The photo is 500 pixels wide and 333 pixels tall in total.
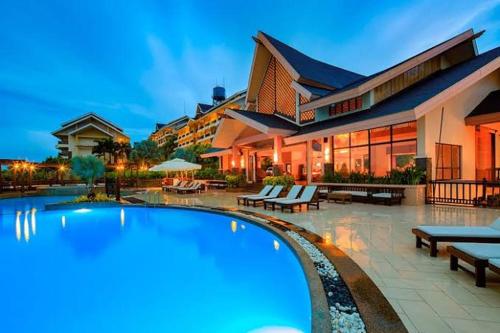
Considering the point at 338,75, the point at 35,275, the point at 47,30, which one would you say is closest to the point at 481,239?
the point at 35,275

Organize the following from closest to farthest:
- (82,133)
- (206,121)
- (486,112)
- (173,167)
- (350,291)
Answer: (350,291) → (486,112) → (173,167) → (82,133) → (206,121)

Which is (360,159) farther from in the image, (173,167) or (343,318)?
(343,318)

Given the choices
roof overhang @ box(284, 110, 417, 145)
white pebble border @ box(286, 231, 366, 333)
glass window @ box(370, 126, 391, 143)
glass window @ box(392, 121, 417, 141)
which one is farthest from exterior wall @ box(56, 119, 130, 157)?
white pebble border @ box(286, 231, 366, 333)

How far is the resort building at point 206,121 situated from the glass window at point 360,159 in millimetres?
25897

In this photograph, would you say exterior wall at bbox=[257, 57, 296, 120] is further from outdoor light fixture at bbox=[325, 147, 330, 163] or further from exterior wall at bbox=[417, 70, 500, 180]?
exterior wall at bbox=[417, 70, 500, 180]

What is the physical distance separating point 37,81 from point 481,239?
9876 cm

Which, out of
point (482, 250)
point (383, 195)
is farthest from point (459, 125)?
point (482, 250)

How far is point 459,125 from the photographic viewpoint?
1287 cm

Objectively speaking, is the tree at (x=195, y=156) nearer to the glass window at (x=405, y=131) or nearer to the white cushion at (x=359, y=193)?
the white cushion at (x=359, y=193)

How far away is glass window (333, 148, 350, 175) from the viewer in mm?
14547

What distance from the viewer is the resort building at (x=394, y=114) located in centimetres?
1156

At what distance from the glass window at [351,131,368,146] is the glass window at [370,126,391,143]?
0.32 metres

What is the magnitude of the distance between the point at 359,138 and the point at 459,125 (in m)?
4.58

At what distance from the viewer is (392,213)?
360 inches
